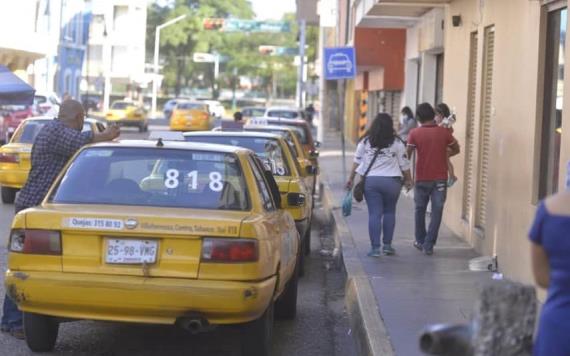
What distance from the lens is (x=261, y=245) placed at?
6.74m

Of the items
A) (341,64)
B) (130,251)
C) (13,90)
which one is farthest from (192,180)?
(341,64)

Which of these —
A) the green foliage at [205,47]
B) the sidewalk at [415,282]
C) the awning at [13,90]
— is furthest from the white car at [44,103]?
the green foliage at [205,47]

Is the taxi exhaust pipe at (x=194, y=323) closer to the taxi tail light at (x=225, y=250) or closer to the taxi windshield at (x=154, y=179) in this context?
the taxi tail light at (x=225, y=250)

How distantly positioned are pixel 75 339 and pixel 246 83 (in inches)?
4533

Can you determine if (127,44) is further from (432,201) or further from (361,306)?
(361,306)

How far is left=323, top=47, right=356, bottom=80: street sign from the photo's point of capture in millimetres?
21844

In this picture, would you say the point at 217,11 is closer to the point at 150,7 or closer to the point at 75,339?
the point at 150,7

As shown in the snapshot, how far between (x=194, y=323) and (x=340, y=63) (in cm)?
1572

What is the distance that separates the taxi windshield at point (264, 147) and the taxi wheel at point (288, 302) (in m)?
2.96

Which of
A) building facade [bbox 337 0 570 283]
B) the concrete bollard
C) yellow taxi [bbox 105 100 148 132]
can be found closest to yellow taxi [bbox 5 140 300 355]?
the concrete bollard

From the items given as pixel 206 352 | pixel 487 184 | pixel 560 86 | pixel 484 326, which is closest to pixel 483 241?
pixel 487 184

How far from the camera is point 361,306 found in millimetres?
8734

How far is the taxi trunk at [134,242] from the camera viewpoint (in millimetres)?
6562

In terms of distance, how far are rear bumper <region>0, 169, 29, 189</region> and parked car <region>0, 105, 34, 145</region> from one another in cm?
1449
